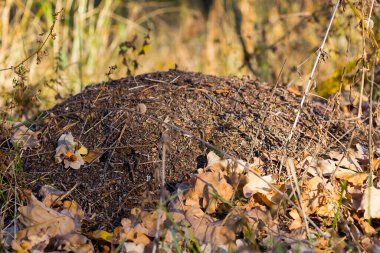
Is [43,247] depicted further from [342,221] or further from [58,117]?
[342,221]

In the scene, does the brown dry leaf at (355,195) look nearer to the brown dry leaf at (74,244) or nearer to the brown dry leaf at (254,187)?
the brown dry leaf at (254,187)

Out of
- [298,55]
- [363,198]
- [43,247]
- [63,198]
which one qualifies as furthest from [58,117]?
[298,55]

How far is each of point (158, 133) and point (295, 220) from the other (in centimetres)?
86

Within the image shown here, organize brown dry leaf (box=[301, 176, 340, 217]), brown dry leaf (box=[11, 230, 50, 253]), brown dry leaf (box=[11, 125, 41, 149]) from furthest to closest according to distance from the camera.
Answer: brown dry leaf (box=[11, 125, 41, 149])
brown dry leaf (box=[301, 176, 340, 217])
brown dry leaf (box=[11, 230, 50, 253])

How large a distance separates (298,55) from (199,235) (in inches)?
179

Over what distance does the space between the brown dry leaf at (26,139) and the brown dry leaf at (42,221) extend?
0.61m

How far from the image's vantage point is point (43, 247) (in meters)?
2.31

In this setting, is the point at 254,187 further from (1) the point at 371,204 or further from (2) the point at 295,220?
(1) the point at 371,204

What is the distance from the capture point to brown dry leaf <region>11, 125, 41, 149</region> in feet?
10.0

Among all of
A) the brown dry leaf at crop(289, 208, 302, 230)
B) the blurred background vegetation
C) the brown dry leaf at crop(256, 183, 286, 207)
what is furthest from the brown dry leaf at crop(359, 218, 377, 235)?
the blurred background vegetation

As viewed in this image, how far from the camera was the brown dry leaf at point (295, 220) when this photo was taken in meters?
2.48

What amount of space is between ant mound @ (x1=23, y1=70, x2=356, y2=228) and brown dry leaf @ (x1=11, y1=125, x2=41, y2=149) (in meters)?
0.04

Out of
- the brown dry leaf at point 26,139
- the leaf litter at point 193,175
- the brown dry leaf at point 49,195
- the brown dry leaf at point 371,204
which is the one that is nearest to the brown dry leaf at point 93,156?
the leaf litter at point 193,175

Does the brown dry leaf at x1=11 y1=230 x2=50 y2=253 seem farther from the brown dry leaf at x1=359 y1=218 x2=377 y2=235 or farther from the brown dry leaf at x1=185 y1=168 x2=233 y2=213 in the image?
the brown dry leaf at x1=359 y1=218 x2=377 y2=235
